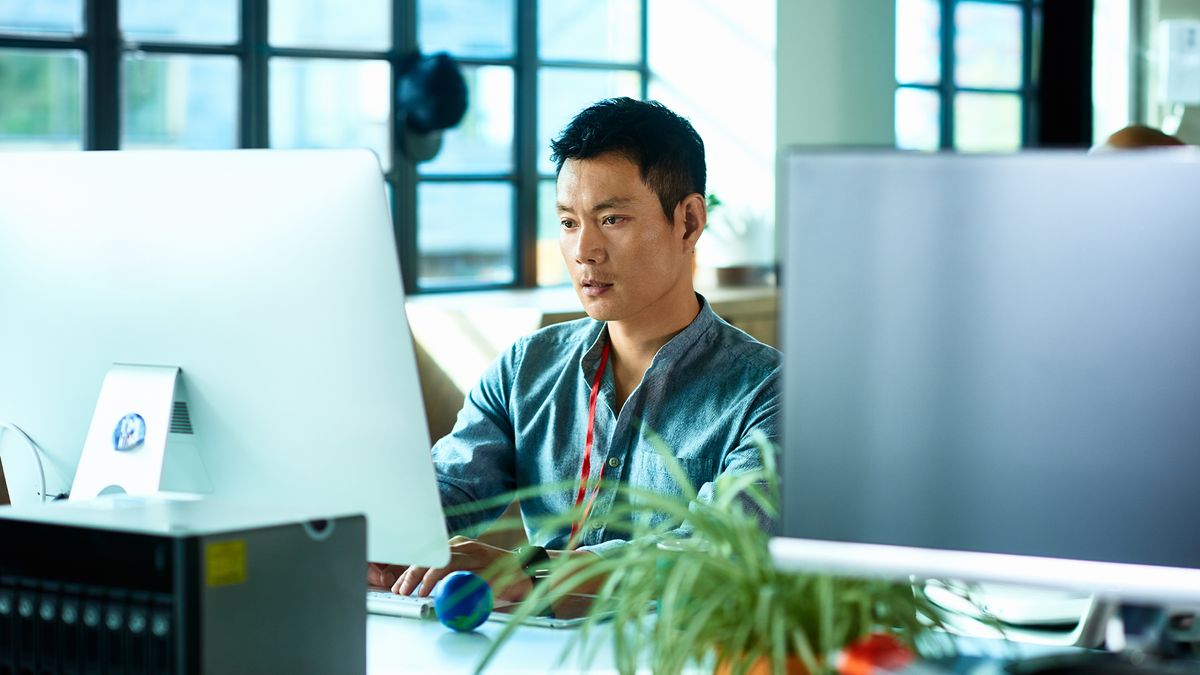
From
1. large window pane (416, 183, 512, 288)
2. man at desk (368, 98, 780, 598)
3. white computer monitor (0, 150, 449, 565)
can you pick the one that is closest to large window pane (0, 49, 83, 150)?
large window pane (416, 183, 512, 288)

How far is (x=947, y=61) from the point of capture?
5.51 m

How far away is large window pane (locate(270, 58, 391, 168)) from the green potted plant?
11.0 ft

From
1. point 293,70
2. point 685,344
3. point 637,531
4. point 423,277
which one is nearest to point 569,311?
point 423,277

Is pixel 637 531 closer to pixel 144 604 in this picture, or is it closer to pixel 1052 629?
pixel 144 604

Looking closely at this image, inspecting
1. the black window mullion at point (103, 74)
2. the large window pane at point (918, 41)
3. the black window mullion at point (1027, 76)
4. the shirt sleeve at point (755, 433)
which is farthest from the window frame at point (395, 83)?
the shirt sleeve at point (755, 433)

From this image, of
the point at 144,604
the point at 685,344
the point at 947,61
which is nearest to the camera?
the point at 144,604

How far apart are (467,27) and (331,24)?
0.46 meters

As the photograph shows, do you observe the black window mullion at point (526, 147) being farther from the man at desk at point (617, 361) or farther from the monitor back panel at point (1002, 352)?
the monitor back panel at point (1002, 352)

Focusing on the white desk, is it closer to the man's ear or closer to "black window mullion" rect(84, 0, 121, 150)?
the man's ear

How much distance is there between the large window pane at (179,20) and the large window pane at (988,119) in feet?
9.57

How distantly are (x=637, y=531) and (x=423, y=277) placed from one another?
11.4ft

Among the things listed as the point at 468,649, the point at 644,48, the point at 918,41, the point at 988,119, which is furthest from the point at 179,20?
the point at 988,119

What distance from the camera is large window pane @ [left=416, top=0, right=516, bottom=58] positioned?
14.7 feet

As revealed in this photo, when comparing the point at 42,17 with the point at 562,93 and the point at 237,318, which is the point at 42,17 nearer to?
the point at 562,93
